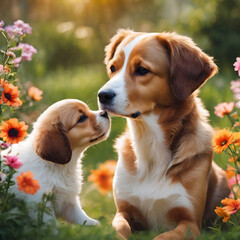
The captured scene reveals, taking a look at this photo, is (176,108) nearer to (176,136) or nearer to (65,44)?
(176,136)

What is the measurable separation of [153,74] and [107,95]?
42 centimetres

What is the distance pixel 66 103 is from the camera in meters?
3.47

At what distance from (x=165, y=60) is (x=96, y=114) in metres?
0.73

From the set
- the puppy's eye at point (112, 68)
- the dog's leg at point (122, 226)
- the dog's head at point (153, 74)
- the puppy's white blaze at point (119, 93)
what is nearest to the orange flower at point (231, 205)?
the dog's leg at point (122, 226)

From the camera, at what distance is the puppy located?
3.15 meters

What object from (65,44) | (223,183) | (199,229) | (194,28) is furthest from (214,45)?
(199,229)

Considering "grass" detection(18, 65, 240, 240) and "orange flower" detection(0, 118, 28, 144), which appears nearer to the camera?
"grass" detection(18, 65, 240, 240)

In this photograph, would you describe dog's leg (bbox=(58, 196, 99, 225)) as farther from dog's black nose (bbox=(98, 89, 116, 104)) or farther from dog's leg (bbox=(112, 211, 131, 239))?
dog's black nose (bbox=(98, 89, 116, 104))

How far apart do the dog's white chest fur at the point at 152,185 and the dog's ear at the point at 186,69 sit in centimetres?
32

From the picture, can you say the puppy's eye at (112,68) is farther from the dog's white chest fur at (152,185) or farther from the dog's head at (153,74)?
the dog's white chest fur at (152,185)

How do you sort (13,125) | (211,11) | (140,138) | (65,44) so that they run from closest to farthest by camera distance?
(13,125)
(140,138)
(211,11)
(65,44)

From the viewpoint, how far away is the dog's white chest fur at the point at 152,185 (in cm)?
319

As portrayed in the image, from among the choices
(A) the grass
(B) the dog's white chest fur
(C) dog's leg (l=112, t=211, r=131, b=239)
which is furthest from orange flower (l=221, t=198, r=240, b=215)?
(C) dog's leg (l=112, t=211, r=131, b=239)

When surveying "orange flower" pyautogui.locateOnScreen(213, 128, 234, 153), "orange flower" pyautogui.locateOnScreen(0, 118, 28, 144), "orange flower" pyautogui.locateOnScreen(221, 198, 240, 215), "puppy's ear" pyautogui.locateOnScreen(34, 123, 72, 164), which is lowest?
"orange flower" pyautogui.locateOnScreen(221, 198, 240, 215)
